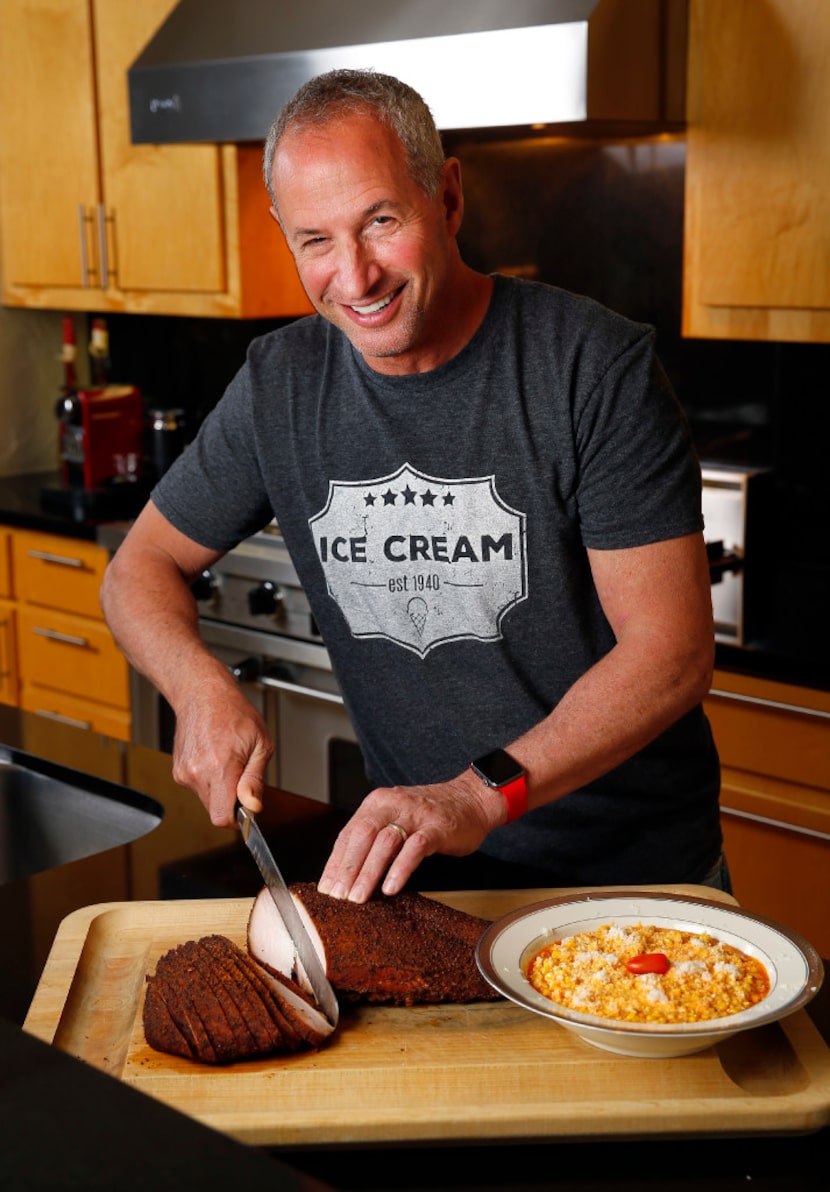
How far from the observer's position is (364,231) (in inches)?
52.3

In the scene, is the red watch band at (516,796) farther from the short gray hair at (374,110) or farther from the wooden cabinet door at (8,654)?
the wooden cabinet door at (8,654)

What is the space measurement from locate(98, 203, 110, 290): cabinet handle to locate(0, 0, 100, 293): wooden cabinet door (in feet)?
0.11

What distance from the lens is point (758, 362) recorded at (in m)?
2.66

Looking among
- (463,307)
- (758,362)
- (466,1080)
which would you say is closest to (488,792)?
(466,1080)

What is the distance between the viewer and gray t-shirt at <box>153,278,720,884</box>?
1376 mm

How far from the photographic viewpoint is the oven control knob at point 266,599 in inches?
112

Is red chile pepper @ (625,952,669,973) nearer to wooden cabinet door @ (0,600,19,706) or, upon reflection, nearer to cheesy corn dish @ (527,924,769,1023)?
cheesy corn dish @ (527,924,769,1023)

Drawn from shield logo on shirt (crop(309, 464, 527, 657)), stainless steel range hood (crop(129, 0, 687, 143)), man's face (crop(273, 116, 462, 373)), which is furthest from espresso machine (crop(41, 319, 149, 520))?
man's face (crop(273, 116, 462, 373))

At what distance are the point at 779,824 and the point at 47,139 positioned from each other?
2543mm

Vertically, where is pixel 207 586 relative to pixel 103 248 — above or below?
below

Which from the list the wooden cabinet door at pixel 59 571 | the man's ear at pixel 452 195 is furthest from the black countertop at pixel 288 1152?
the wooden cabinet door at pixel 59 571

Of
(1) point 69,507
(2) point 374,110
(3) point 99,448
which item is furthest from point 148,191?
(2) point 374,110

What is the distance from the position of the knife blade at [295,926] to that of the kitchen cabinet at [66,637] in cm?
214

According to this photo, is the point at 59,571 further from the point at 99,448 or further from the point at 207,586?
the point at 207,586
